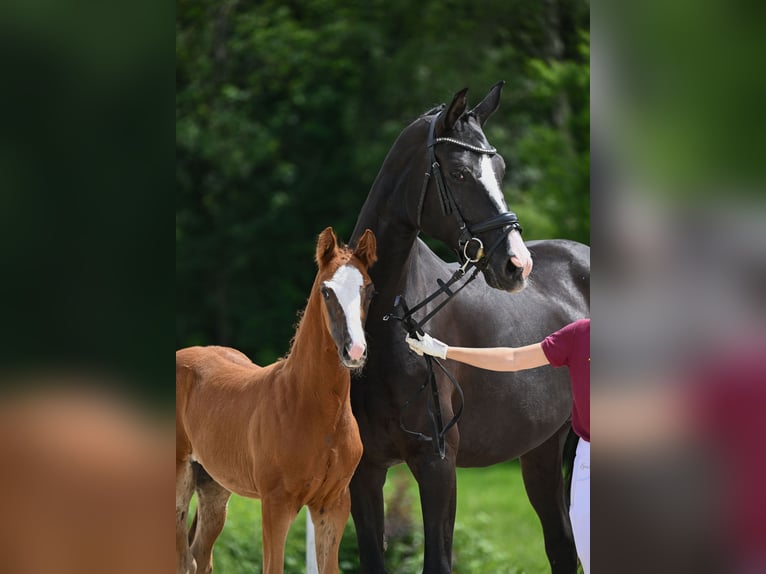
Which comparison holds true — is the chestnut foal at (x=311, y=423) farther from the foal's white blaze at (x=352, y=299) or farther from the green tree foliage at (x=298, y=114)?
the green tree foliage at (x=298, y=114)

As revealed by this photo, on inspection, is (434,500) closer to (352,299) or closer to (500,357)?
(500,357)

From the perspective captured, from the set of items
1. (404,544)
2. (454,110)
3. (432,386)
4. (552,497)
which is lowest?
(404,544)

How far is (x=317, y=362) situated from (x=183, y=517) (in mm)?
847

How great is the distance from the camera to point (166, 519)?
105 centimetres

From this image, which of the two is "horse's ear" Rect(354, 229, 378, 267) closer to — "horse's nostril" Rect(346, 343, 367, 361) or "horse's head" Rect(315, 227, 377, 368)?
"horse's head" Rect(315, 227, 377, 368)

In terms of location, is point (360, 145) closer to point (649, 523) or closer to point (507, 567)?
point (507, 567)

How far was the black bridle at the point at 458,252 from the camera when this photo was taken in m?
Answer: 2.91

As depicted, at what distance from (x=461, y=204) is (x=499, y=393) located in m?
0.99

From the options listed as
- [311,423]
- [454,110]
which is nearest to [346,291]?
[311,423]

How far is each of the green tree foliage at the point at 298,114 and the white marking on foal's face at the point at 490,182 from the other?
28.4 feet

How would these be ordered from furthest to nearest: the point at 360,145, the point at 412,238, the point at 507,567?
the point at 360,145, the point at 507,567, the point at 412,238

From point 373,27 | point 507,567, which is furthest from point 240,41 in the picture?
point 507,567

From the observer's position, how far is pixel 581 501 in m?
3.45

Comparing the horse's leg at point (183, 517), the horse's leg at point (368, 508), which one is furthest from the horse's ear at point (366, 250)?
the horse's leg at point (183, 517)
